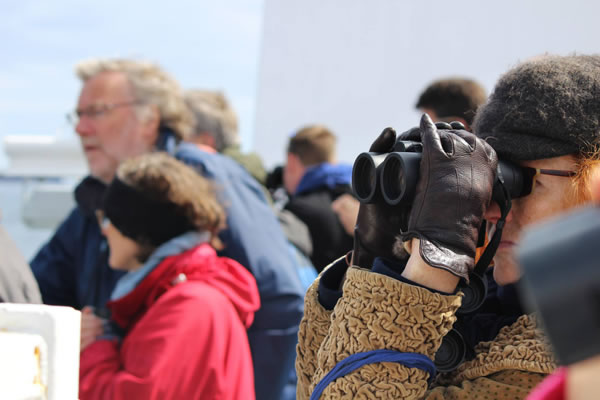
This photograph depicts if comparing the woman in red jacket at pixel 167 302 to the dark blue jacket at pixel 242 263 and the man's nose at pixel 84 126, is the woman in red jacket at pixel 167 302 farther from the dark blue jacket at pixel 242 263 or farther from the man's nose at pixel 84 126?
the man's nose at pixel 84 126

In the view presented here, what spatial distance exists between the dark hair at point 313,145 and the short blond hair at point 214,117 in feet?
1.24

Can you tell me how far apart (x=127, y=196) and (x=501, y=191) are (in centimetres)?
137

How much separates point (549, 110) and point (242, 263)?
1391 mm

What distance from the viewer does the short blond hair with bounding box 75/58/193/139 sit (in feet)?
9.71

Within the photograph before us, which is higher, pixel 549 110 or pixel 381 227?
pixel 549 110

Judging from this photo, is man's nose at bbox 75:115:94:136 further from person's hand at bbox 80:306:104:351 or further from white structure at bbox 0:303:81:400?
white structure at bbox 0:303:81:400

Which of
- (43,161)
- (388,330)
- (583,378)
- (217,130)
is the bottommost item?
(43,161)

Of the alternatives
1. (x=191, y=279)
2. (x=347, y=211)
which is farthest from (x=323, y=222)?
(x=191, y=279)

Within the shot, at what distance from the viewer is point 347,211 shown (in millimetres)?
3104

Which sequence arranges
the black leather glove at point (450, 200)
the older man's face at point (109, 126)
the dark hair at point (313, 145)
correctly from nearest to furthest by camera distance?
the black leather glove at point (450, 200) < the older man's face at point (109, 126) < the dark hair at point (313, 145)

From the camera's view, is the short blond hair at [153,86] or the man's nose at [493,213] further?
the short blond hair at [153,86]

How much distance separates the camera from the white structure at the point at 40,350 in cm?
72

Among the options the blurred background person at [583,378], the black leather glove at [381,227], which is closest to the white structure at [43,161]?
the black leather glove at [381,227]

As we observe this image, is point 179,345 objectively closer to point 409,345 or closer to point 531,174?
point 409,345
